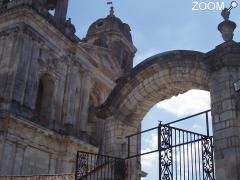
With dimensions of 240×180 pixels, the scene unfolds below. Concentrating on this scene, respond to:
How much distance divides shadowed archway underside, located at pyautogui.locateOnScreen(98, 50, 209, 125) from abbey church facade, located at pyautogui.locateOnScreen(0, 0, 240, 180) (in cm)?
3

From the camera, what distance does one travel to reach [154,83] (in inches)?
427

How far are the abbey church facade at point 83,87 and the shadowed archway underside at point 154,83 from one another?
26 mm

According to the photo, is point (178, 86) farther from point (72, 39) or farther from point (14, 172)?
point (72, 39)

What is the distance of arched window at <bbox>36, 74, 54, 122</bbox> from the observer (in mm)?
24320

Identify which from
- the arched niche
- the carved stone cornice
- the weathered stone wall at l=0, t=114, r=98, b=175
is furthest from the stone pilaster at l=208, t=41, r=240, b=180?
the arched niche

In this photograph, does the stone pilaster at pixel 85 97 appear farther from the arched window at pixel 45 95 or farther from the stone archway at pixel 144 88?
the stone archway at pixel 144 88

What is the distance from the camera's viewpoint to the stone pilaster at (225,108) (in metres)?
8.20

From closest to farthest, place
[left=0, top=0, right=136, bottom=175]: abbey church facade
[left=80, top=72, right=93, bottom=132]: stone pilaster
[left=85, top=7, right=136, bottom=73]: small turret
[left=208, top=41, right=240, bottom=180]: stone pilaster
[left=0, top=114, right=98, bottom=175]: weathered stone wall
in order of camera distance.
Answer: [left=208, top=41, right=240, bottom=180]: stone pilaster
[left=0, top=114, right=98, bottom=175]: weathered stone wall
[left=0, top=0, right=136, bottom=175]: abbey church facade
[left=80, top=72, right=93, bottom=132]: stone pilaster
[left=85, top=7, right=136, bottom=73]: small turret

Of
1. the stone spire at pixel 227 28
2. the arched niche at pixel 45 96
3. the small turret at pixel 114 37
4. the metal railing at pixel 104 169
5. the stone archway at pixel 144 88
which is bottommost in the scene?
the metal railing at pixel 104 169

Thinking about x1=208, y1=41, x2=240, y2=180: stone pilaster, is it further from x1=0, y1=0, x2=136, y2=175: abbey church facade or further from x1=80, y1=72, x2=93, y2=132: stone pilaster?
x1=80, y1=72, x2=93, y2=132: stone pilaster

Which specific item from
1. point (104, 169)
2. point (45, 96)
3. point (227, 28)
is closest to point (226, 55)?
point (227, 28)

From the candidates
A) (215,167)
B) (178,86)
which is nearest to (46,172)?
(178,86)

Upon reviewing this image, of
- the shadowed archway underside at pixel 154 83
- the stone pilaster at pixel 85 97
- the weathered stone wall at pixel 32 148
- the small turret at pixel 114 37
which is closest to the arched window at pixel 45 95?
the weathered stone wall at pixel 32 148

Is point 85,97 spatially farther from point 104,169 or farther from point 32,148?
point 104,169
